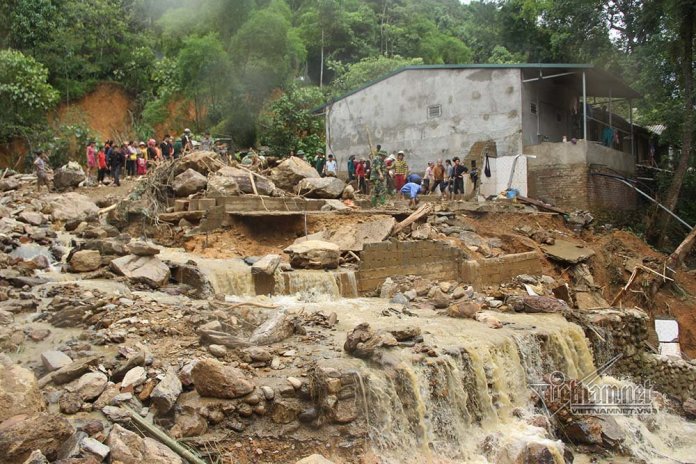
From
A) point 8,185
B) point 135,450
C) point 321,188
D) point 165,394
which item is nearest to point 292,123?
point 321,188

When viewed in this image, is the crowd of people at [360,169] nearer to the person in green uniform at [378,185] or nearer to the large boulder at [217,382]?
the person in green uniform at [378,185]

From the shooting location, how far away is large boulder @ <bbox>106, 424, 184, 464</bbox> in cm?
500

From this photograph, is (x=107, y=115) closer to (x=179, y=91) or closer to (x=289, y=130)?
(x=179, y=91)

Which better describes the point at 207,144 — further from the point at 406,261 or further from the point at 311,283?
the point at 311,283

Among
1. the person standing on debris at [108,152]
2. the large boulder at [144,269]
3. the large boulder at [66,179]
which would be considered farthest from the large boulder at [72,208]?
Result: the large boulder at [144,269]

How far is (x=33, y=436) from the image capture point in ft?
15.9

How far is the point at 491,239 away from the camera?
50.4 feet

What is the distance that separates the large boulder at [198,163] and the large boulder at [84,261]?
5.81 m

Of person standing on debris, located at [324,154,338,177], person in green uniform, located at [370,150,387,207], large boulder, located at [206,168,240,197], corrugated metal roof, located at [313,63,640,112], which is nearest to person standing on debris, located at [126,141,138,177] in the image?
A: large boulder, located at [206,168,240,197]

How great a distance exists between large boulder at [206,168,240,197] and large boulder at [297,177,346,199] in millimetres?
2313

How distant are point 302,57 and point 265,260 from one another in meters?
19.0

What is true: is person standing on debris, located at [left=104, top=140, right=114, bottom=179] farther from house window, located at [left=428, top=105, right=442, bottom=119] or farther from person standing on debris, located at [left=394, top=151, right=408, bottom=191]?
house window, located at [left=428, top=105, right=442, bottom=119]

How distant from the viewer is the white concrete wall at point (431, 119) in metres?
18.8

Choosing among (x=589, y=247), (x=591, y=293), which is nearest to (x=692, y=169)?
(x=589, y=247)
